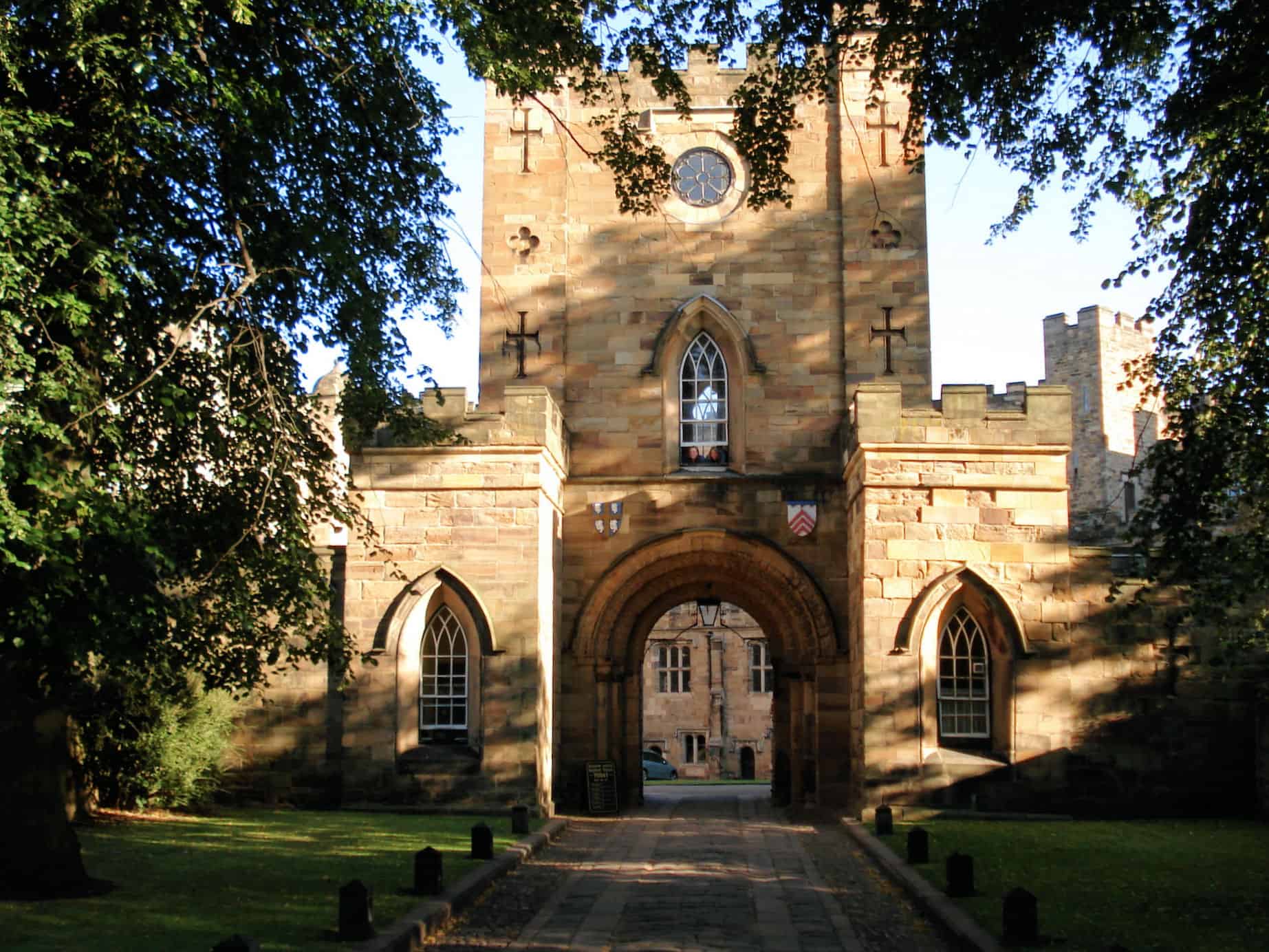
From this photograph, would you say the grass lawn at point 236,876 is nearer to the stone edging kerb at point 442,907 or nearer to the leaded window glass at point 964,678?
the stone edging kerb at point 442,907

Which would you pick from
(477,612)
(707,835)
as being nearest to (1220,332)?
(707,835)

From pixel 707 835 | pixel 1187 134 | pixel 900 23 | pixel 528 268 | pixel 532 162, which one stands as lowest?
pixel 707 835

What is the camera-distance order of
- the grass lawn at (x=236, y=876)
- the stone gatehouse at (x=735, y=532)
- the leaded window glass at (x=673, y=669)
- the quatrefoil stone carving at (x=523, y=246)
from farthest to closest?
the leaded window glass at (x=673, y=669) → the quatrefoil stone carving at (x=523, y=246) → the stone gatehouse at (x=735, y=532) → the grass lawn at (x=236, y=876)

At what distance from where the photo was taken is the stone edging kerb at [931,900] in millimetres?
8584

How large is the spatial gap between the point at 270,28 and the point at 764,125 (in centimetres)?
389

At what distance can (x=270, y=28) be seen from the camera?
10.2 m

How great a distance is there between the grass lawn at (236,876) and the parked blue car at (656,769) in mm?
24380

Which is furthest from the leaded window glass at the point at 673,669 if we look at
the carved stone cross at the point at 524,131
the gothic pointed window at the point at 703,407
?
the carved stone cross at the point at 524,131

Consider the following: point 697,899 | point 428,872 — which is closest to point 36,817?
point 428,872

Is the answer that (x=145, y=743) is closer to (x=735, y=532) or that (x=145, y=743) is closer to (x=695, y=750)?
(x=735, y=532)

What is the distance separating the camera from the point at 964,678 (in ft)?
59.4

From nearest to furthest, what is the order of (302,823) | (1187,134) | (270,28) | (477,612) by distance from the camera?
(1187,134)
(270,28)
(302,823)
(477,612)

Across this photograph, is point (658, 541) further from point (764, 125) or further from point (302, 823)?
point (764, 125)

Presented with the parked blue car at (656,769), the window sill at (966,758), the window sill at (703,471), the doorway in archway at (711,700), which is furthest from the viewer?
the doorway in archway at (711,700)
